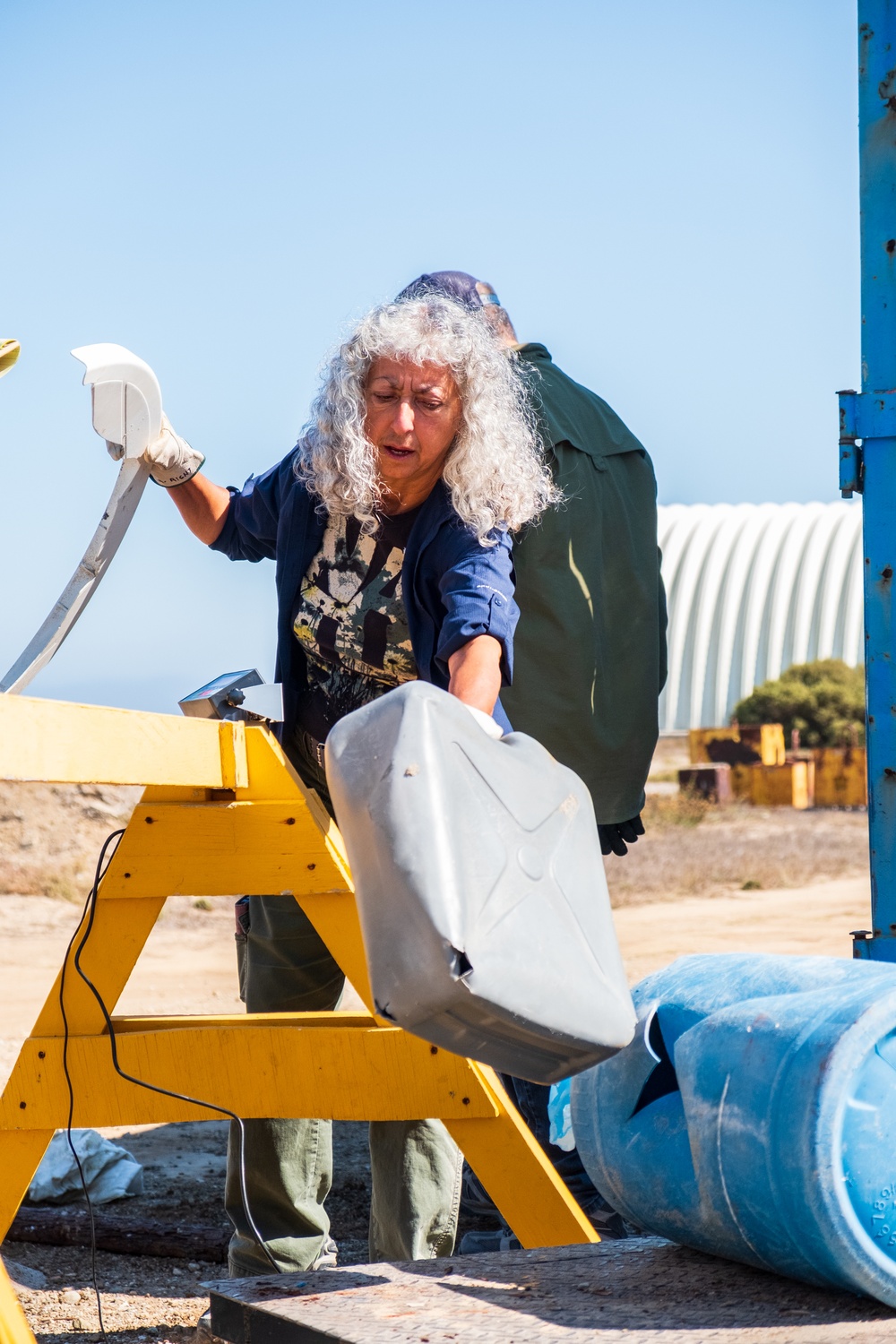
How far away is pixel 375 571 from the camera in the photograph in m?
2.38

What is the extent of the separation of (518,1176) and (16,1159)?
0.73 m

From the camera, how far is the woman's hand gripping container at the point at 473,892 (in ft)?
4.65

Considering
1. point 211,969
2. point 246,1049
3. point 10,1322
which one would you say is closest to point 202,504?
point 246,1049

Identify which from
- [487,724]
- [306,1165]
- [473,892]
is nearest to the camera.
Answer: [473,892]

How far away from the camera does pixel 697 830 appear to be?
16438 millimetres

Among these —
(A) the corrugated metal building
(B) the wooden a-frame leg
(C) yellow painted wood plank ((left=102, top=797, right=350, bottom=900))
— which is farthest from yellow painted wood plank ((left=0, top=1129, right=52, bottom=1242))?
(A) the corrugated metal building

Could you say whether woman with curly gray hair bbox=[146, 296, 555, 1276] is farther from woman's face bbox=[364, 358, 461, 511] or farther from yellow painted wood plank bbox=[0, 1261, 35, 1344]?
yellow painted wood plank bbox=[0, 1261, 35, 1344]

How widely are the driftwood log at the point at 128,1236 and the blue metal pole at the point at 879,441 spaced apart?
1569mm

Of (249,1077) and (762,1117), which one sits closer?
(762,1117)

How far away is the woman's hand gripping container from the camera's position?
1.42 metres

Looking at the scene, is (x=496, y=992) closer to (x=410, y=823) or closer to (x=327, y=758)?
(x=410, y=823)

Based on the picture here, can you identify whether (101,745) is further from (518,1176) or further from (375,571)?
(518,1176)

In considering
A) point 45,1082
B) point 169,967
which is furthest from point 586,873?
point 169,967

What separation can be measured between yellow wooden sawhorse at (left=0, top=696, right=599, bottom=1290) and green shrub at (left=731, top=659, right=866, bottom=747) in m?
20.4
